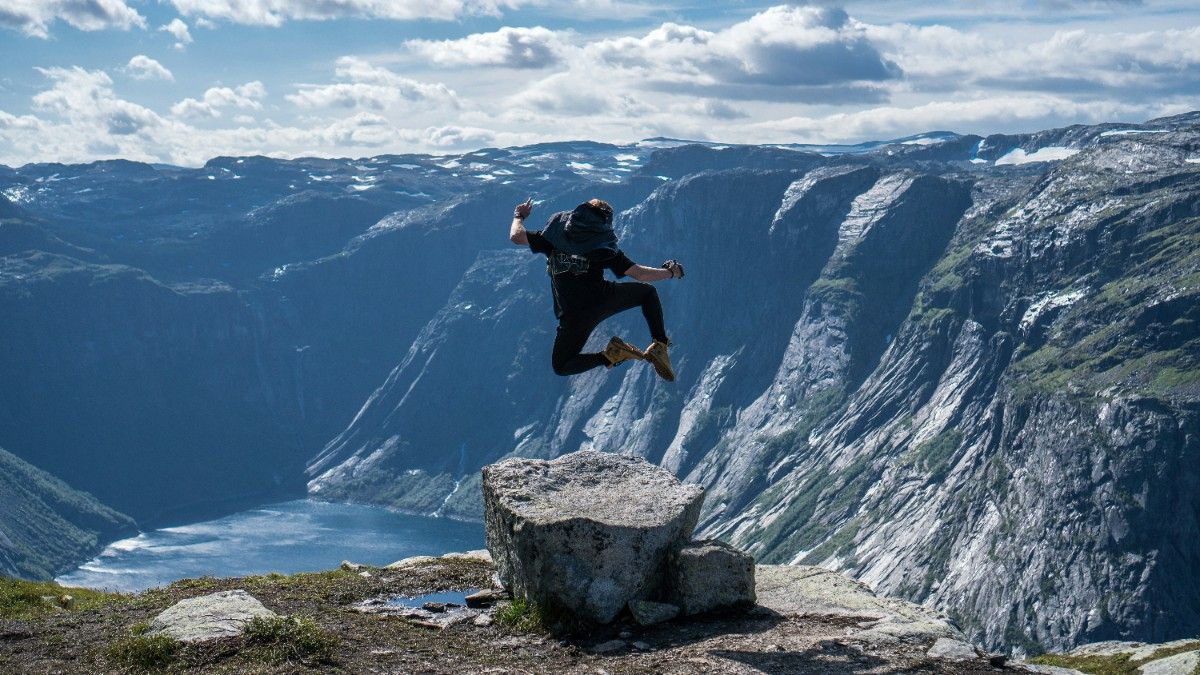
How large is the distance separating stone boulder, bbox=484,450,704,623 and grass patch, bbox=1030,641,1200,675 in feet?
50.4

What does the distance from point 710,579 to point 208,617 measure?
10.7 m

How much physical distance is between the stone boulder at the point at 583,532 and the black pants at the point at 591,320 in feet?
10.3

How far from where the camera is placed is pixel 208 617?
2430cm

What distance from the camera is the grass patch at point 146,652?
73.3 ft

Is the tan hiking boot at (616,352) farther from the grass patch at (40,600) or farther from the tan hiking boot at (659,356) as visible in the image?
the grass patch at (40,600)

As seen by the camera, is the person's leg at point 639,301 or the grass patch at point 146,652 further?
the person's leg at point 639,301

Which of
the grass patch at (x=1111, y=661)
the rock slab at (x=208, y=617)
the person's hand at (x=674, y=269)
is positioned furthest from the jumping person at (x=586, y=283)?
the grass patch at (x=1111, y=661)

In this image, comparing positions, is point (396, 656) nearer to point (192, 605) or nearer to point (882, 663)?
point (192, 605)

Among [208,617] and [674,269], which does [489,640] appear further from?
[674,269]

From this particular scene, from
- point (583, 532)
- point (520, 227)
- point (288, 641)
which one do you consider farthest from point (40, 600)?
point (520, 227)

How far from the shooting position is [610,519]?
26688 millimetres

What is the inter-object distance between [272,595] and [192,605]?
11.2 feet

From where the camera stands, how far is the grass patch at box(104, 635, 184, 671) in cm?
2233

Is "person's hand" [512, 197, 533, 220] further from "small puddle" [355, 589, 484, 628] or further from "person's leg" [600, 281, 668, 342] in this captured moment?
"small puddle" [355, 589, 484, 628]
